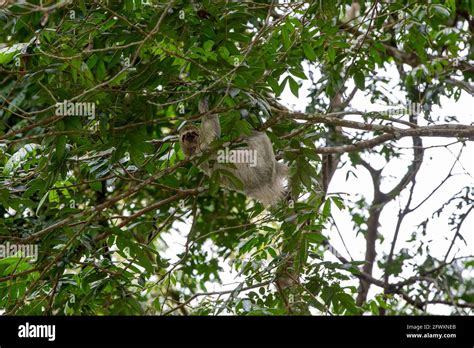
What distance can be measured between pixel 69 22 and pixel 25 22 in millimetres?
329

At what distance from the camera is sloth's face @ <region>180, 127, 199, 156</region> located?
608 centimetres

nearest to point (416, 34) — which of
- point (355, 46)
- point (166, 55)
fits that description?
point (355, 46)

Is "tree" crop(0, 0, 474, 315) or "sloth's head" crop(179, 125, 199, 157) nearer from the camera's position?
"tree" crop(0, 0, 474, 315)

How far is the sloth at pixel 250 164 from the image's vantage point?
6.04m

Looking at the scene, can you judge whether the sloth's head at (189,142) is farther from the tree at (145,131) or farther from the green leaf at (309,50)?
the green leaf at (309,50)

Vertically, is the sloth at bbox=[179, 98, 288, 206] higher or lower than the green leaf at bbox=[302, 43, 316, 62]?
lower

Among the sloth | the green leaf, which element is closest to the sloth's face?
the sloth

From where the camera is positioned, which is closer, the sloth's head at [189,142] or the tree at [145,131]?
the tree at [145,131]

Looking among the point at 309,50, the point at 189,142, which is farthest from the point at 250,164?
the point at 309,50

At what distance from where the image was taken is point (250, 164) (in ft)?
21.1

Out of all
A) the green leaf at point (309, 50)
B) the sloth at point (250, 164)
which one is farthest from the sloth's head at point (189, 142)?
the green leaf at point (309, 50)

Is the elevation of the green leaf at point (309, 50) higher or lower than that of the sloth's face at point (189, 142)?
higher

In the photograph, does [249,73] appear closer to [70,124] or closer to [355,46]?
[70,124]

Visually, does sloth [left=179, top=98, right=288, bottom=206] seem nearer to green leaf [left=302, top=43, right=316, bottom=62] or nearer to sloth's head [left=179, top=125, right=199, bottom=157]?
sloth's head [left=179, top=125, right=199, bottom=157]
